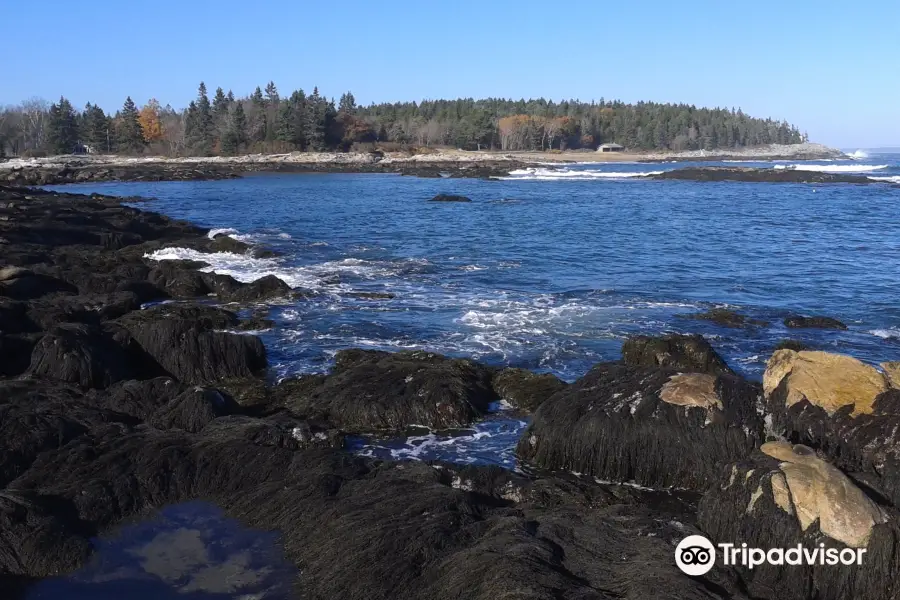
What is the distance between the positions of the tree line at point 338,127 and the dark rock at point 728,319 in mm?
101348

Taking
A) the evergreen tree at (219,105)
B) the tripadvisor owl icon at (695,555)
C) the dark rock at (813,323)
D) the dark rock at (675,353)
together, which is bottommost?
the dark rock at (813,323)

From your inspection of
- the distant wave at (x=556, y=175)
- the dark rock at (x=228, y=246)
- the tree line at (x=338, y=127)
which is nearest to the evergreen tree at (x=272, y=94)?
the tree line at (x=338, y=127)

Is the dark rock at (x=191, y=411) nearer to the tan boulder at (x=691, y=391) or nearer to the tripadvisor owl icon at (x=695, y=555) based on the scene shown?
the tan boulder at (x=691, y=391)

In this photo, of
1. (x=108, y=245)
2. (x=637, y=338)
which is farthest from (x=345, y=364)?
(x=108, y=245)

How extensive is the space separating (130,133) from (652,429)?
11785 cm

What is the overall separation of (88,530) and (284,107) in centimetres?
11504

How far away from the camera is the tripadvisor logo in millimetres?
5984

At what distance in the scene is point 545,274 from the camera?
80.8 feet

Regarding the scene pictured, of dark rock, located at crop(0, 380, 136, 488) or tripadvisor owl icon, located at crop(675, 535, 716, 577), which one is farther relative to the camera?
dark rock, located at crop(0, 380, 136, 488)

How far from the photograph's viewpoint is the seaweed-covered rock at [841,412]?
294 inches

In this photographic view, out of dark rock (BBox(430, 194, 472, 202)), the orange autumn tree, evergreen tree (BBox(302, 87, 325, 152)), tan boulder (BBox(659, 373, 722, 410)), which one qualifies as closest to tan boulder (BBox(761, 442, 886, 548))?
tan boulder (BBox(659, 373, 722, 410))

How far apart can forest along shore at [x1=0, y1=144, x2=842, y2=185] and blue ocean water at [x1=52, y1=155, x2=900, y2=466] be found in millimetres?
26016

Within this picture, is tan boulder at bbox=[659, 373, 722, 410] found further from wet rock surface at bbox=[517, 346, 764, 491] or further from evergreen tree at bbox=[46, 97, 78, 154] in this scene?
evergreen tree at bbox=[46, 97, 78, 154]

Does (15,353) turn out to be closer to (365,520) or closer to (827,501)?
(365,520)
